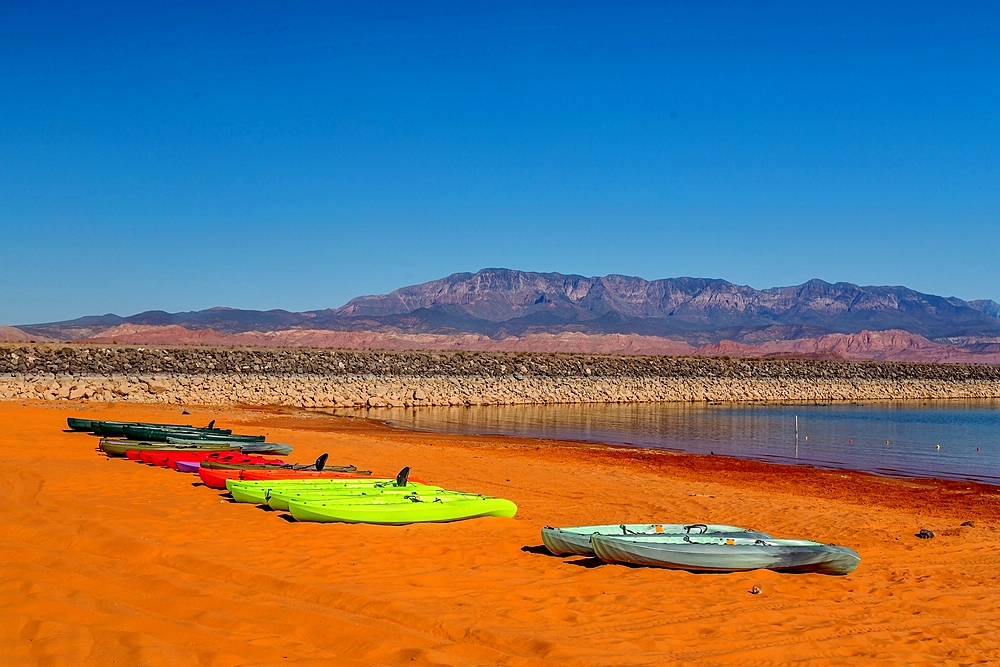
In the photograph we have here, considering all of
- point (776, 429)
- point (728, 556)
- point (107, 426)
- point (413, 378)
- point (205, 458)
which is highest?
point (413, 378)

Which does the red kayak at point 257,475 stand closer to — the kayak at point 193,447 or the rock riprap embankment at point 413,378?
the kayak at point 193,447

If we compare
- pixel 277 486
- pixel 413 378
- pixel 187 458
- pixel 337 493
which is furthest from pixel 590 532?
pixel 413 378

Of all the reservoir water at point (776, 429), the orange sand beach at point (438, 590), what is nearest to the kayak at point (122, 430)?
the orange sand beach at point (438, 590)

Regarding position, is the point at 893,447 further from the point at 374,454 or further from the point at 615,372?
the point at 615,372

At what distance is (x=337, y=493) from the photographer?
41.4 ft

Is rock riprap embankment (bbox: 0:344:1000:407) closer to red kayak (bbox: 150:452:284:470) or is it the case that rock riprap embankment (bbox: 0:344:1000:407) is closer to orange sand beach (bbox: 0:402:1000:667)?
red kayak (bbox: 150:452:284:470)

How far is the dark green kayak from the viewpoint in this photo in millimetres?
19841

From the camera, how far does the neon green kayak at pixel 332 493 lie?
1202 cm

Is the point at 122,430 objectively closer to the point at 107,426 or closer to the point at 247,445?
the point at 107,426

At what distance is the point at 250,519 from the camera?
451 inches

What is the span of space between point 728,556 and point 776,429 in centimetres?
2771

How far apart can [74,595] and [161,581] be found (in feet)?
2.70

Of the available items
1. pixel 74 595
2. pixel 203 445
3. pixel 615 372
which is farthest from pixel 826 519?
pixel 615 372

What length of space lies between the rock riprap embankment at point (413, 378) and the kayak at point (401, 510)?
2913 centimetres
